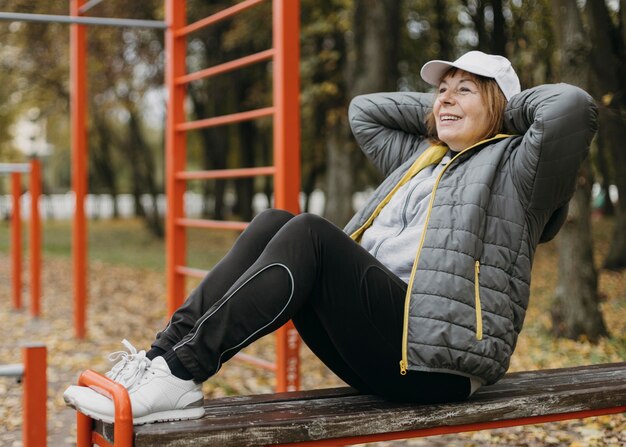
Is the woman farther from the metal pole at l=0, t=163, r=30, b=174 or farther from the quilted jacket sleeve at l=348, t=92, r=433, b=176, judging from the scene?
the metal pole at l=0, t=163, r=30, b=174

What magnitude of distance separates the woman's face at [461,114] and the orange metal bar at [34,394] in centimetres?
128

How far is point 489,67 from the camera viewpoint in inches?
100

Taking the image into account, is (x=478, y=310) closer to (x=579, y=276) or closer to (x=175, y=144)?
(x=175, y=144)

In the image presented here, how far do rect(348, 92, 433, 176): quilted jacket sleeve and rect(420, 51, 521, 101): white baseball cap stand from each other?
293 millimetres

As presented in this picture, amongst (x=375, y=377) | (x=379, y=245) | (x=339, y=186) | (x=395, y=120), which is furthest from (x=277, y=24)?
(x=339, y=186)

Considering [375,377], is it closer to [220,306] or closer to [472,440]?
[220,306]

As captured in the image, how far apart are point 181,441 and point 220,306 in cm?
33

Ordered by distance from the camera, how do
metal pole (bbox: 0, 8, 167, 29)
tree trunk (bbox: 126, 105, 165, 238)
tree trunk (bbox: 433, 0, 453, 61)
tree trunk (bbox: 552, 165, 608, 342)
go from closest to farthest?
metal pole (bbox: 0, 8, 167, 29), tree trunk (bbox: 552, 165, 608, 342), tree trunk (bbox: 433, 0, 453, 61), tree trunk (bbox: 126, 105, 165, 238)

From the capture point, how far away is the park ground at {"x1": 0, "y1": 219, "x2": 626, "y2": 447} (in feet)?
12.6

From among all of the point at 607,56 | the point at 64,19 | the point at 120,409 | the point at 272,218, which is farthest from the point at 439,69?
the point at 607,56

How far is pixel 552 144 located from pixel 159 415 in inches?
47.5

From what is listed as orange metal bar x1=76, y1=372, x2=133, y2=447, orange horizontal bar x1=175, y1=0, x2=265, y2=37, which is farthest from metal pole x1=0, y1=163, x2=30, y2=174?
orange metal bar x1=76, y1=372, x2=133, y2=447

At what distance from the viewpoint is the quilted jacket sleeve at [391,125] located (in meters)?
2.93

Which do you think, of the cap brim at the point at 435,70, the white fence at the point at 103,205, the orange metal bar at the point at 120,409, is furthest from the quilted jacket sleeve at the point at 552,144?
the white fence at the point at 103,205
